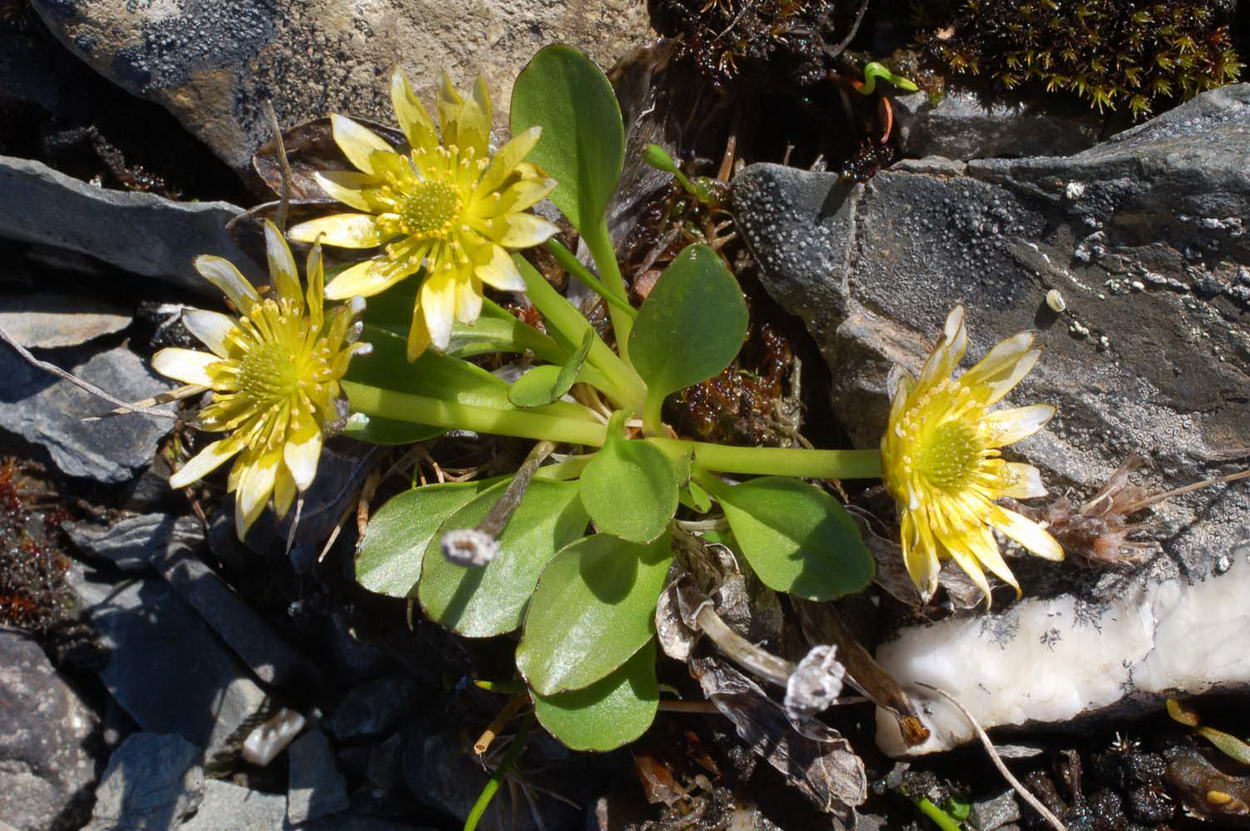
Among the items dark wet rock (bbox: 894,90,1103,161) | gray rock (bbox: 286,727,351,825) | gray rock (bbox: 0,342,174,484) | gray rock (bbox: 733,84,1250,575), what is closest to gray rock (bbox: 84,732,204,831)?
gray rock (bbox: 286,727,351,825)

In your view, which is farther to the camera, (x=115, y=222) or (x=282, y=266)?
(x=115, y=222)

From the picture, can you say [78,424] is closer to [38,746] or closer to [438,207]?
[38,746]

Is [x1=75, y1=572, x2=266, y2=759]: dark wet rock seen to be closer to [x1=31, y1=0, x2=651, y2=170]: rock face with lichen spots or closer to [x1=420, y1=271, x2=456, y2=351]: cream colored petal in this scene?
[x1=31, y1=0, x2=651, y2=170]: rock face with lichen spots

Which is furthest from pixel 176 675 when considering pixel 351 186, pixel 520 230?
pixel 520 230

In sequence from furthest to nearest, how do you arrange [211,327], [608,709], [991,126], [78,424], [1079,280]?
1. [78,424]
2. [991,126]
3. [1079,280]
4. [608,709]
5. [211,327]

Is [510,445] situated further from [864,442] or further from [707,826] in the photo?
[707,826]

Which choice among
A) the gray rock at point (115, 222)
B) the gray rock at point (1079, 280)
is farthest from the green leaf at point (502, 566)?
the gray rock at point (115, 222)
